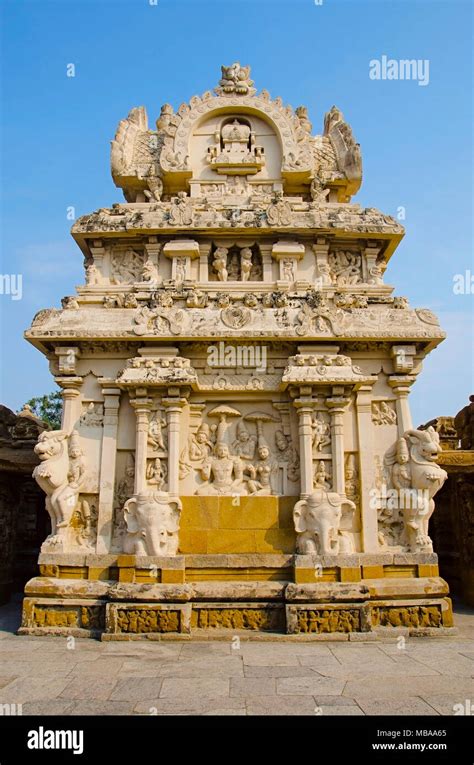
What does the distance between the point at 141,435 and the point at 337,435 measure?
12.1 feet

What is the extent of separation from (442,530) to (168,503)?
25.5ft

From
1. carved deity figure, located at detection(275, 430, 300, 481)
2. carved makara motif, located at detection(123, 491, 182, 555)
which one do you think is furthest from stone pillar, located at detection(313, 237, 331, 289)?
carved makara motif, located at detection(123, 491, 182, 555)

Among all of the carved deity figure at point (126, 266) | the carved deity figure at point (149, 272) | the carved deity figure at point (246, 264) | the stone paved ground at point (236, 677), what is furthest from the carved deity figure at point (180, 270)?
the stone paved ground at point (236, 677)

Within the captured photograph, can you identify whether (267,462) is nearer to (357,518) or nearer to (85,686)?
(357,518)

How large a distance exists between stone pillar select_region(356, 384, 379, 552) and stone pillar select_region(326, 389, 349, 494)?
0.49m

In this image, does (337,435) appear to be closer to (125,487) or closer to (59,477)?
(125,487)

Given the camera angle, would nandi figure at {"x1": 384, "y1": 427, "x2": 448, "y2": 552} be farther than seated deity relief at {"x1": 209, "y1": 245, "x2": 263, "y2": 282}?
No

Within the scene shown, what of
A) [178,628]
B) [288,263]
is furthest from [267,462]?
[288,263]

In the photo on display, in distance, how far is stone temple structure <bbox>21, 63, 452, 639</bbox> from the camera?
33.0ft

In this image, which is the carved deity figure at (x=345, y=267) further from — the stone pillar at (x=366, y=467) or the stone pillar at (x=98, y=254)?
the stone pillar at (x=98, y=254)

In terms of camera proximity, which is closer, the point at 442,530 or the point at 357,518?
the point at 357,518

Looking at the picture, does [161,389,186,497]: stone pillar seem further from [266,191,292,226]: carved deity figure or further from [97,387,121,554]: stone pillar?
[266,191,292,226]: carved deity figure

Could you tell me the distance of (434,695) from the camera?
6605mm

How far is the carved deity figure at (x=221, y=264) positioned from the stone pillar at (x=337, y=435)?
14.0 ft
